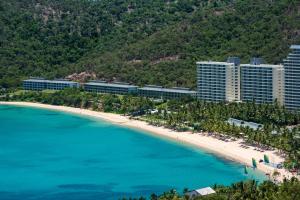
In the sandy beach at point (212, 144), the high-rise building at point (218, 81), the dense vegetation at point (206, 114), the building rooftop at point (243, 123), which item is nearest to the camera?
the sandy beach at point (212, 144)

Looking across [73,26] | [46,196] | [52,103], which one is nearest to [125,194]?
[46,196]

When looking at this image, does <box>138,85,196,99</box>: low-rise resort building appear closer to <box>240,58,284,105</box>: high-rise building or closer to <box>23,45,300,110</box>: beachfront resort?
<box>23,45,300,110</box>: beachfront resort

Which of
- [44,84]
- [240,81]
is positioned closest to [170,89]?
[240,81]

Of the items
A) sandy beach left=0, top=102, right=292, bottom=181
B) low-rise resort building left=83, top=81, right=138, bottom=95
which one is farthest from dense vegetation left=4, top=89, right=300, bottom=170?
low-rise resort building left=83, top=81, right=138, bottom=95

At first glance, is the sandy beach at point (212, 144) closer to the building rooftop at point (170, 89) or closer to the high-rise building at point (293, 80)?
the building rooftop at point (170, 89)

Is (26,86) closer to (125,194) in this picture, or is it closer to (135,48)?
(135,48)

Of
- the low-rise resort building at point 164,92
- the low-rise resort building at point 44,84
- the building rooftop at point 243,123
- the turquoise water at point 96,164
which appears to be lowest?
the turquoise water at point 96,164

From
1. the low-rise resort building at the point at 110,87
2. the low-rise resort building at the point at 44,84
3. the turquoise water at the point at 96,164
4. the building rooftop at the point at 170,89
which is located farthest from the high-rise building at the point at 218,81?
the low-rise resort building at the point at 44,84
